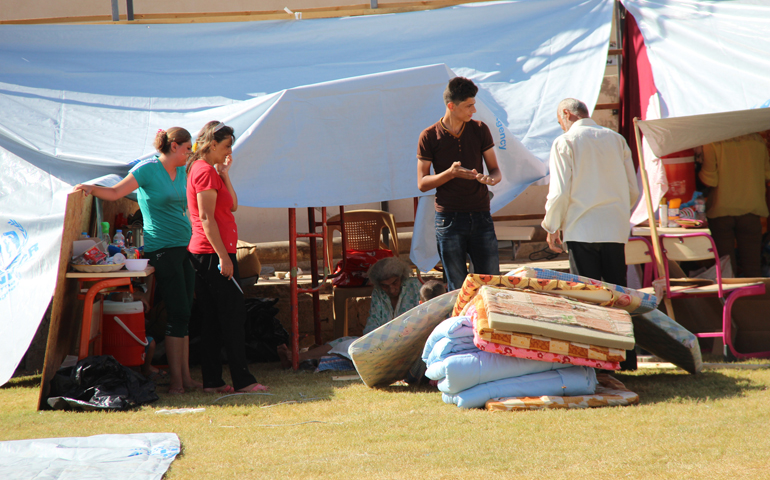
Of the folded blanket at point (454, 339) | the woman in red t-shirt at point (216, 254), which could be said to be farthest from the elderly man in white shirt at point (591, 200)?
the woman in red t-shirt at point (216, 254)

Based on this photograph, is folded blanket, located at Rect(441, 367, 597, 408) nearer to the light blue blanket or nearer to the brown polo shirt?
the light blue blanket

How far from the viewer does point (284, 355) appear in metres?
4.84

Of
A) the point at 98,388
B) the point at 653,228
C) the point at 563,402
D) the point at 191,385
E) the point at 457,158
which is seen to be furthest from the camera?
the point at 653,228

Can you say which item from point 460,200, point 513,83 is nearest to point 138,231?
point 460,200

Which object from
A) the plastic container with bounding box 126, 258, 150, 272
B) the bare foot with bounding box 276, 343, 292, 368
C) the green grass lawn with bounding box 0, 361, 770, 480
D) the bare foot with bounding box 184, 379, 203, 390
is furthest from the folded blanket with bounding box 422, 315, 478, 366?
the plastic container with bounding box 126, 258, 150, 272

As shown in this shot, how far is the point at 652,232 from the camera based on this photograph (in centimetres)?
443

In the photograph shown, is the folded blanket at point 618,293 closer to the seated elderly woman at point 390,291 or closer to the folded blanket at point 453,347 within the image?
the folded blanket at point 453,347

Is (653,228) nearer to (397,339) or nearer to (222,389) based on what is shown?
(397,339)

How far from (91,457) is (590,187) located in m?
2.77

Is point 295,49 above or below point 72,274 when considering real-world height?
above

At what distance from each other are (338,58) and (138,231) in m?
2.20

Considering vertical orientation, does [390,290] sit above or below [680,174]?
below

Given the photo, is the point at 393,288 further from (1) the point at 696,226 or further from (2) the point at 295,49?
(2) the point at 295,49

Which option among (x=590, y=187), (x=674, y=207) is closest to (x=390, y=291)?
(x=590, y=187)
